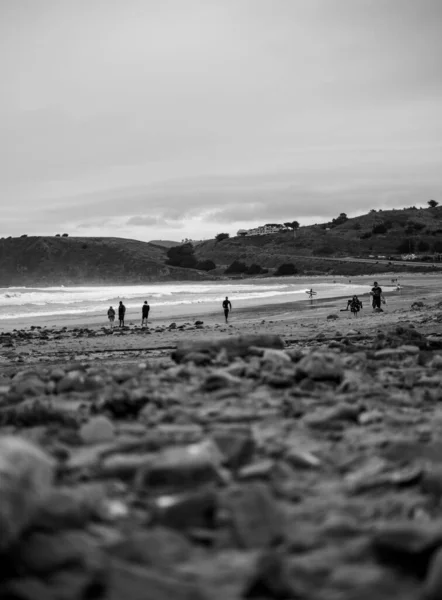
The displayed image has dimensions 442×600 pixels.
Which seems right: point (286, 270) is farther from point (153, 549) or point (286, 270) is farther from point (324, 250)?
point (153, 549)

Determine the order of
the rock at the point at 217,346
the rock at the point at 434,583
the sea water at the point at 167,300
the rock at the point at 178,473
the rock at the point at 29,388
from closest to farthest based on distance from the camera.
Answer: the rock at the point at 434,583
the rock at the point at 178,473
the rock at the point at 29,388
the rock at the point at 217,346
the sea water at the point at 167,300

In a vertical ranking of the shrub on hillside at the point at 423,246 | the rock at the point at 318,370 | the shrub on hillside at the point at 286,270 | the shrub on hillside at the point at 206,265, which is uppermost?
the shrub on hillside at the point at 423,246

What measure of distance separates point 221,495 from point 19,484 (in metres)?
1.12

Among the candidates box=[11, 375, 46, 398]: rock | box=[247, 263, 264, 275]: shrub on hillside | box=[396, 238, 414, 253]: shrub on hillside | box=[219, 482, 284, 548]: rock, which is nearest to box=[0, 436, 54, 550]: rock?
box=[219, 482, 284, 548]: rock

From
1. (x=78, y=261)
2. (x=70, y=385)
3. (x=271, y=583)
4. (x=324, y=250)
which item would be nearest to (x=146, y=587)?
(x=271, y=583)

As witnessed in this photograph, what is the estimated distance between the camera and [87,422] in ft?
19.0

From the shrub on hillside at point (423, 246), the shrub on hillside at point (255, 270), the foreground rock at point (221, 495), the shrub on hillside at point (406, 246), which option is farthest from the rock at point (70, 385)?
the shrub on hillside at point (406, 246)

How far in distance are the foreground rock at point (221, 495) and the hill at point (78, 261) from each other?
135 meters

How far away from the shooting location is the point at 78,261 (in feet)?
566

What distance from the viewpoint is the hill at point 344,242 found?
457 feet

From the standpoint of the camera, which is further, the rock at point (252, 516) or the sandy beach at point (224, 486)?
the rock at point (252, 516)

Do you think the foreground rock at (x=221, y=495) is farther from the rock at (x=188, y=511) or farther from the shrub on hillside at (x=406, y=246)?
the shrub on hillside at (x=406, y=246)

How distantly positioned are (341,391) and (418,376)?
1.42 meters

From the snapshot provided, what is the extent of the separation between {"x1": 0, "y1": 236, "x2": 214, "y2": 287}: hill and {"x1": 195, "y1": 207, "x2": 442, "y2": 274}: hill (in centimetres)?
1328
